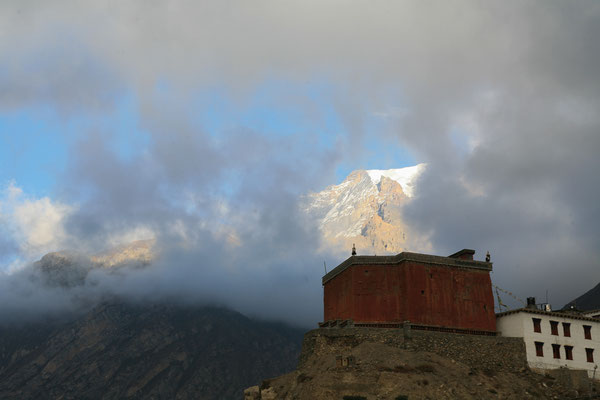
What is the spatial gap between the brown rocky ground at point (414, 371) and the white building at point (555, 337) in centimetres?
175

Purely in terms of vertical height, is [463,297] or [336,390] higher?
[463,297]

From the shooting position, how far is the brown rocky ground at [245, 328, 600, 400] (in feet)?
152

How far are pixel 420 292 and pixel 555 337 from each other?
16088 millimetres

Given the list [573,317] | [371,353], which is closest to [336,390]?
[371,353]

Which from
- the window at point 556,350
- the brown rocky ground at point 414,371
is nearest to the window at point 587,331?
the window at point 556,350

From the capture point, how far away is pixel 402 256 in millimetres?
57094

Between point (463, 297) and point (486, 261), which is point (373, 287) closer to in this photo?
point (463, 297)

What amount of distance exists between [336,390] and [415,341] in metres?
10.8

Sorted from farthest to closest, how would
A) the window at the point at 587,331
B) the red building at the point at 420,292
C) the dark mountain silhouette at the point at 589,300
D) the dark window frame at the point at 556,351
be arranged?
the dark mountain silhouette at the point at 589,300, the window at the point at 587,331, the dark window frame at the point at 556,351, the red building at the point at 420,292

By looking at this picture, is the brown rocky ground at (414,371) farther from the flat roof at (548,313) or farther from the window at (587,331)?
the window at (587,331)

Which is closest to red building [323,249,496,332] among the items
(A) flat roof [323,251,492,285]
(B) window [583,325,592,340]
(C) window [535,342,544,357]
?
(A) flat roof [323,251,492,285]

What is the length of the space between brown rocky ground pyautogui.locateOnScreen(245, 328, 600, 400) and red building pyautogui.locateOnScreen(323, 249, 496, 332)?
7.08ft

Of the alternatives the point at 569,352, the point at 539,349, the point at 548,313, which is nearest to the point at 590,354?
the point at 569,352

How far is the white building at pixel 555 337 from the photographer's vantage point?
5634 cm
